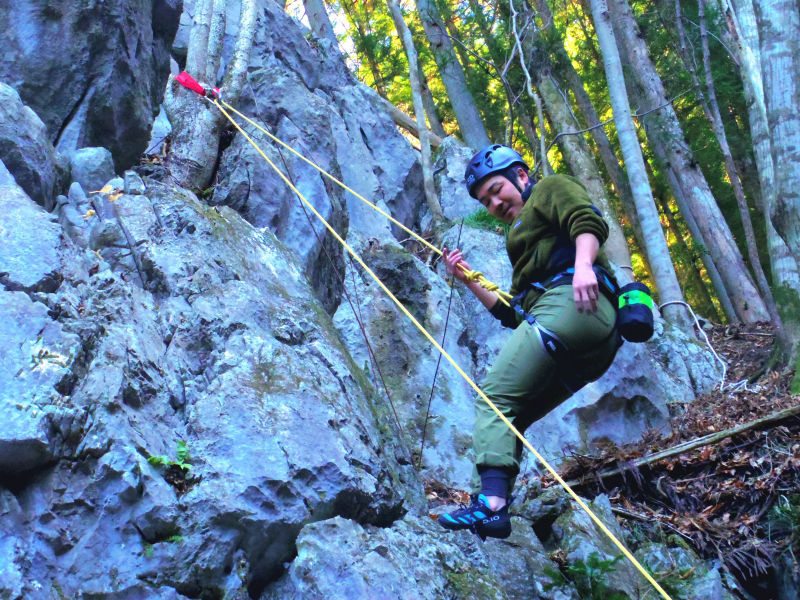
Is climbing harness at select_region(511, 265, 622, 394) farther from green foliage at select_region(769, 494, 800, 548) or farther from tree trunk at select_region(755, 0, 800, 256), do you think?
tree trunk at select_region(755, 0, 800, 256)

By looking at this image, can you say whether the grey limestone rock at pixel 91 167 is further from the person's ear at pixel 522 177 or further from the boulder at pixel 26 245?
the person's ear at pixel 522 177

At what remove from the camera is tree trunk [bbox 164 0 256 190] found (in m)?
6.50

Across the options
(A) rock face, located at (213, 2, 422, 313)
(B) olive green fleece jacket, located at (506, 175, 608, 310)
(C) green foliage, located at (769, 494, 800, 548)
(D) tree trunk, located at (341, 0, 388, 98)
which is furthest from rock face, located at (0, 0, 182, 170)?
(D) tree trunk, located at (341, 0, 388, 98)

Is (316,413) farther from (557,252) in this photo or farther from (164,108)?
(164,108)

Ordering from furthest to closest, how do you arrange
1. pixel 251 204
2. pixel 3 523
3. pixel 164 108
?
pixel 164 108 < pixel 251 204 < pixel 3 523

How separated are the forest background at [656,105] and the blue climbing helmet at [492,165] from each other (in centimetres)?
388

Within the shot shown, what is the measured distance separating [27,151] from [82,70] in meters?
1.62

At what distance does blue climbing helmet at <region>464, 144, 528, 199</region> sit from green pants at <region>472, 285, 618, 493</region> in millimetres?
829

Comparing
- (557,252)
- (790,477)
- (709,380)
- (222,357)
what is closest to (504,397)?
(557,252)

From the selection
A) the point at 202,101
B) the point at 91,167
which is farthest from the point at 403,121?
the point at 91,167

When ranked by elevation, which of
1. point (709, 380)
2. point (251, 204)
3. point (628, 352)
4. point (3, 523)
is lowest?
point (709, 380)

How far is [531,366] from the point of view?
141 inches

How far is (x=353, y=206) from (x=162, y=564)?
7.88 metres

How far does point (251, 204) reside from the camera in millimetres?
6660
